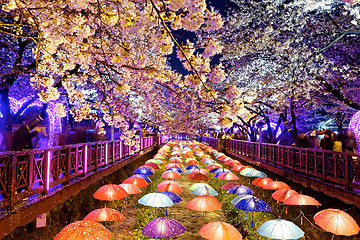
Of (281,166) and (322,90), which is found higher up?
(322,90)

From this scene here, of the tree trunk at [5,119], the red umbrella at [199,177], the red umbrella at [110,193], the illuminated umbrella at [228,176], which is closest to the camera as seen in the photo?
the red umbrella at [110,193]

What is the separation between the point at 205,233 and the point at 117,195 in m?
3.85

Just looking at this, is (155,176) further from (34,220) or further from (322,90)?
(34,220)

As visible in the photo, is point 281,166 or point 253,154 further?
point 253,154

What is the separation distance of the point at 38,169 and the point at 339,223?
8.26m

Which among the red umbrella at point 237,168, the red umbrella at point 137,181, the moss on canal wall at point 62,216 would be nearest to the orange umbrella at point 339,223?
the red umbrella at point 137,181

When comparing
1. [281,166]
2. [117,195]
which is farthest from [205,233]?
[281,166]

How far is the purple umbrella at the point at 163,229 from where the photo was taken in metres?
7.22

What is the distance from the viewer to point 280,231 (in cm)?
719

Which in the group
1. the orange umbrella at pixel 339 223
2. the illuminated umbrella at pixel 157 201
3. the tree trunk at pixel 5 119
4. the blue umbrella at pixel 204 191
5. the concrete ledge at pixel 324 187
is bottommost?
the blue umbrella at pixel 204 191

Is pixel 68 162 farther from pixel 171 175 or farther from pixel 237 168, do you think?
pixel 237 168

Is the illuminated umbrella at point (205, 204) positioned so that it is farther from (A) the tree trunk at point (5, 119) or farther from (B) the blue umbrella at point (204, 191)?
(A) the tree trunk at point (5, 119)

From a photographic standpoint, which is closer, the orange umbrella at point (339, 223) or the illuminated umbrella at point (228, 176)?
the orange umbrella at point (339, 223)

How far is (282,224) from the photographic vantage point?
738 centimetres
